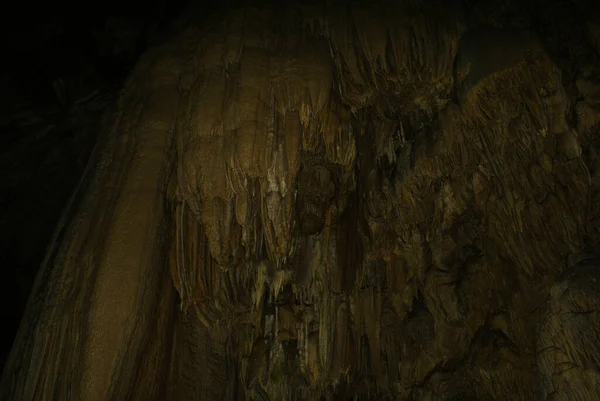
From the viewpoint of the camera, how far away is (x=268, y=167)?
3.32 meters

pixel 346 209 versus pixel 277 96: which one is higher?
pixel 277 96

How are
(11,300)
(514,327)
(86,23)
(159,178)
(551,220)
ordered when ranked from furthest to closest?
1. (11,300)
2. (86,23)
3. (514,327)
4. (159,178)
5. (551,220)

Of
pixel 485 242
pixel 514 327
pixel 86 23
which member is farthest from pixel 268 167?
pixel 86 23

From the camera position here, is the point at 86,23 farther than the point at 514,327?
Yes

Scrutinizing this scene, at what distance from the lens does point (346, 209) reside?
437 centimetres

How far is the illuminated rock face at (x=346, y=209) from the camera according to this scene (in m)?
3.10

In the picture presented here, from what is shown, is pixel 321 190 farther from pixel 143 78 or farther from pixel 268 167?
pixel 143 78

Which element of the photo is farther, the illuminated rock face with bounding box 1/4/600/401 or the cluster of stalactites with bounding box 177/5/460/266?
the cluster of stalactites with bounding box 177/5/460/266

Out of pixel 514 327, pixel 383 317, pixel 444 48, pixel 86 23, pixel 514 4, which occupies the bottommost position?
pixel 514 327

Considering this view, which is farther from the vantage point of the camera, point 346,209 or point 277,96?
point 346,209

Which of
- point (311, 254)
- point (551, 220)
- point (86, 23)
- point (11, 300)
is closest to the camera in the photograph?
point (551, 220)

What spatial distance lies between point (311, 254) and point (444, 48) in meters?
2.06

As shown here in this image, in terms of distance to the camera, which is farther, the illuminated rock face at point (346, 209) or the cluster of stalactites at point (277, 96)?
the cluster of stalactites at point (277, 96)

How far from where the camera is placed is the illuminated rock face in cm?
310
